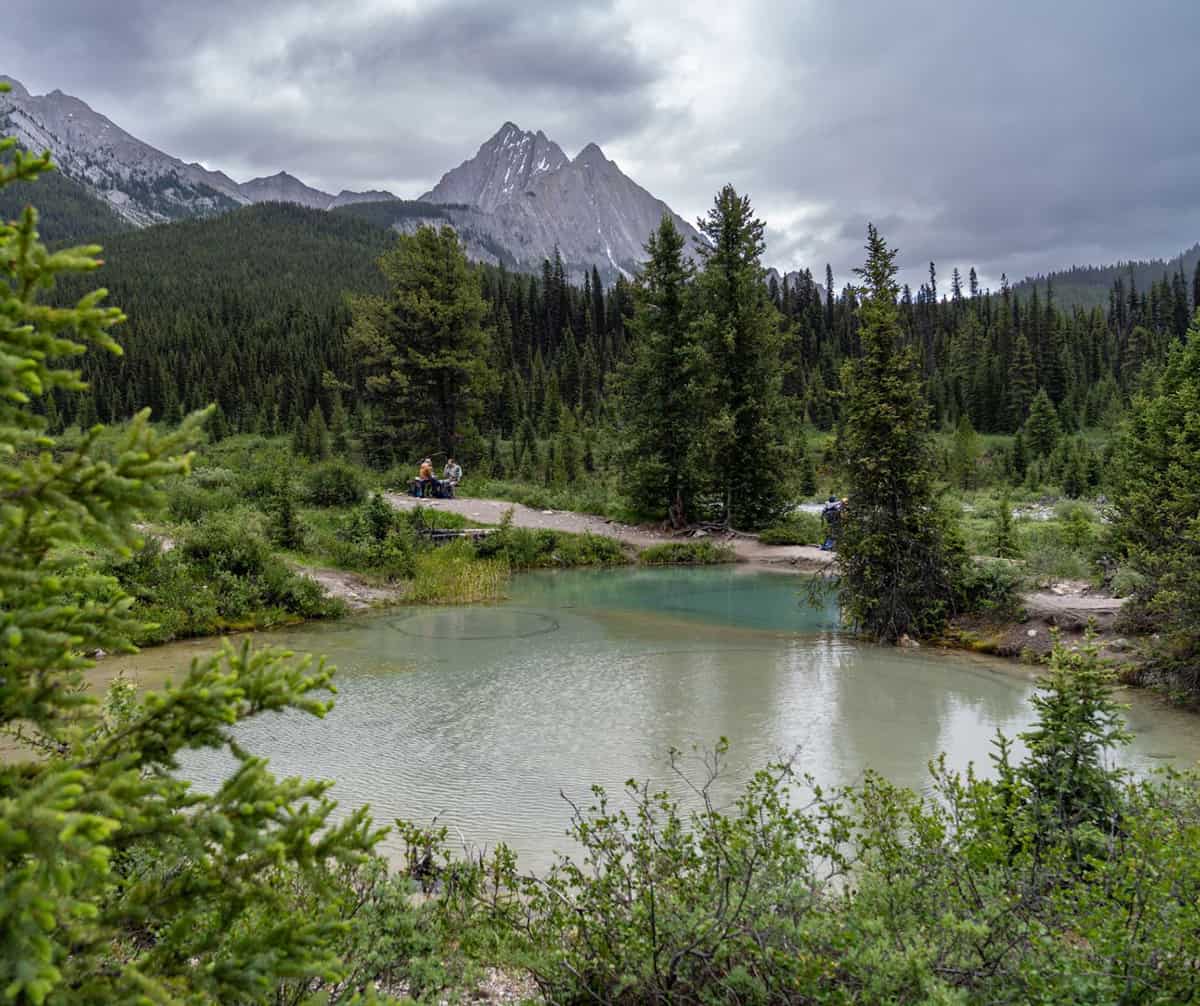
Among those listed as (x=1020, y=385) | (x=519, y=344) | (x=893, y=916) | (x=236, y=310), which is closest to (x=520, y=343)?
(x=519, y=344)

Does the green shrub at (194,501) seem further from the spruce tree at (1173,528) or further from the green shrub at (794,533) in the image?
the spruce tree at (1173,528)

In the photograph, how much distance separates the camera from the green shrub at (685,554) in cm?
2548

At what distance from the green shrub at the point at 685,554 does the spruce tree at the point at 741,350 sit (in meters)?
2.70

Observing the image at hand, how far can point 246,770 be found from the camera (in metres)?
2.42

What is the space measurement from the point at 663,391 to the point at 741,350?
9.91 feet

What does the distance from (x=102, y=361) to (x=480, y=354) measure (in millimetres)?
63715

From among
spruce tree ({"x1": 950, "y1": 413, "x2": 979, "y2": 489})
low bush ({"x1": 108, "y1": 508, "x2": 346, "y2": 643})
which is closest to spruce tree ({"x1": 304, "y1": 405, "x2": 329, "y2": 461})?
low bush ({"x1": 108, "y1": 508, "x2": 346, "y2": 643})

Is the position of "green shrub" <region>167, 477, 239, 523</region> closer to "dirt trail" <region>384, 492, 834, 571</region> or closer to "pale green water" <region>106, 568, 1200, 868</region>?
"dirt trail" <region>384, 492, 834, 571</region>

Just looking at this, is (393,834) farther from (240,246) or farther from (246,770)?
(240,246)

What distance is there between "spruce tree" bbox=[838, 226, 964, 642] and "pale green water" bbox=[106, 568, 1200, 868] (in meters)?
1.06

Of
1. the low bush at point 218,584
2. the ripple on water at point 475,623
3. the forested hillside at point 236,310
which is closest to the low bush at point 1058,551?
the ripple on water at point 475,623

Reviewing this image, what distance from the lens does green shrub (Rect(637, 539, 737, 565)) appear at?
25.5 metres

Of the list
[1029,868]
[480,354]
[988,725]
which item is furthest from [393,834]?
[480,354]

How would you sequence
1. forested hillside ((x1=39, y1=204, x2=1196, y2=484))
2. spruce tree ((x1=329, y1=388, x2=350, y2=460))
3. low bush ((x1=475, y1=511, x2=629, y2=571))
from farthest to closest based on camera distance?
1. forested hillside ((x1=39, y1=204, x2=1196, y2=484))
2. spruce tree ((x1=329, y1=388, x2=350, y2=460))
3. low bush ((x1=475, y1=511, x2=629, y2=571))
